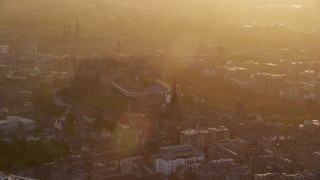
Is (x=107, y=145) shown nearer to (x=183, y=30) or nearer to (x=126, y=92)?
(x=126, y=92)

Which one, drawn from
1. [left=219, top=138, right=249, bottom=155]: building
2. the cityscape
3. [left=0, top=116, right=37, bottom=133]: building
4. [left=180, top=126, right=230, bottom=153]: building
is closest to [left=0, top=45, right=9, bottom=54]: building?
the cityscape

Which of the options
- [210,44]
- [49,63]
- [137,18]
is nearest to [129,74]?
[49,63]

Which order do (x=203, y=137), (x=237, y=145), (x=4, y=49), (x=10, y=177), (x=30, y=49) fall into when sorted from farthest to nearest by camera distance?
(x=30, y=49), (x=4, y=49), (x=203, y=137), (x=237, y=145), (x=10, y=177)

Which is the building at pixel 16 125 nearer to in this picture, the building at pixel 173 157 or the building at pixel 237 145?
the building at pixel 173 157

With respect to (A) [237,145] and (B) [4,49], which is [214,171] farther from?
(B) [4,49]

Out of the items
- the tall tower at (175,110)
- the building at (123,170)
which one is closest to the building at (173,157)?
the building at (123,170)

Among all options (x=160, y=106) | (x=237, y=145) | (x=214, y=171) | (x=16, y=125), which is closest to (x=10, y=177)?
(x=214, y=171)
